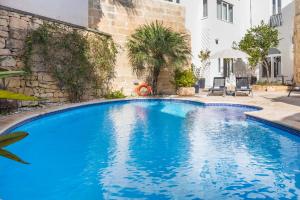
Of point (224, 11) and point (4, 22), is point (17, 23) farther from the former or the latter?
point (224, 11)

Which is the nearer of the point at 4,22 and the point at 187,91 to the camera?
the point at 4,22

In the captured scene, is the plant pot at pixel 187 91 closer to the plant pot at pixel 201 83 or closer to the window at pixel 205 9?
the plant pot at pixel 201 83

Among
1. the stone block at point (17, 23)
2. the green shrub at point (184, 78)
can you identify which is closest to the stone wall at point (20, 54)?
the stone block at point (17, 23)

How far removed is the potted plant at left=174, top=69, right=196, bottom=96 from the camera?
58.5 ft

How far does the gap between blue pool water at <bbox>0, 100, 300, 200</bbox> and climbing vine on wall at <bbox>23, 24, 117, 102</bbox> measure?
3.37 m

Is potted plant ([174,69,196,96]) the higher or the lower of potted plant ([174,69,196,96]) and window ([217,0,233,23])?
the lower

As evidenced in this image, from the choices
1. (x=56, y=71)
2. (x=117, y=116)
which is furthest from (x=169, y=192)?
(x=56, y=71)

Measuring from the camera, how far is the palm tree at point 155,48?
17.1 m

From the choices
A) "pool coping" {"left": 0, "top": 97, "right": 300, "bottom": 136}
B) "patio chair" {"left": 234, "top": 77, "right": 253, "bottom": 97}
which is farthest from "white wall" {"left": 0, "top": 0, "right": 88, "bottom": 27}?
"patio chair" {"left": 234, "top": 77, "right": 253, "bottom": 97}

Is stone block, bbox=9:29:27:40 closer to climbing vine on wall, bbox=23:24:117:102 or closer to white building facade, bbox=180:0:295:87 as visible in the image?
climbing vine on wall, bbox=23:24:117:102

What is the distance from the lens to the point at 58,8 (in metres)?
13.5

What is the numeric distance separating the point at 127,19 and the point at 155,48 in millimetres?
2213

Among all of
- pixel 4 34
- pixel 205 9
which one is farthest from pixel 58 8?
pixel 205 9

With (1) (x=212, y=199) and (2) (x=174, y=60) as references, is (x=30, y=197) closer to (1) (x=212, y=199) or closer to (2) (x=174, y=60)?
(1) (x=212, y=199)
